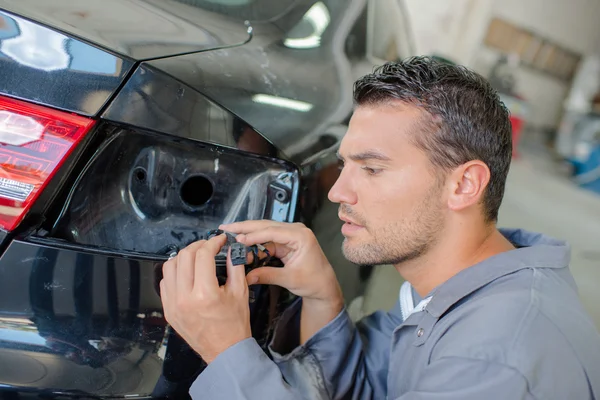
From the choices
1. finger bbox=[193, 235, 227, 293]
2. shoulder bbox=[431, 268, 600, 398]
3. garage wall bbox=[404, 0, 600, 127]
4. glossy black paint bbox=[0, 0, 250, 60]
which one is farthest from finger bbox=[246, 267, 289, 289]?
garage wall bbox=[404, 0, 600, 127]

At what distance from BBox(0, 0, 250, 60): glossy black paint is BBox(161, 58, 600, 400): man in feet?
1.32

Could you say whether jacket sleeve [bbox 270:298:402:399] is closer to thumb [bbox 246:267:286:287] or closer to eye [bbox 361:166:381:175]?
thumb [bbox 246:267:286:287]

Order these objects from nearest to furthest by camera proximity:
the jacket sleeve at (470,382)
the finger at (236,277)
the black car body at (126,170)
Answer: the jacket sleeve at (470,382) < the black car body at (126,170) < the finger at (236,277)

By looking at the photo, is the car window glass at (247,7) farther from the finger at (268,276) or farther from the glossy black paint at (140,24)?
the finger at (268,276)

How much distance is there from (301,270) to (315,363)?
279 mm

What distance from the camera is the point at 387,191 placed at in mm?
1101

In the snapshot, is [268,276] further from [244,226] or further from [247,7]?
[247,7]

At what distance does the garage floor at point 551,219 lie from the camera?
1.83m

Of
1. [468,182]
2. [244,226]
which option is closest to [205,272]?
[244,226]

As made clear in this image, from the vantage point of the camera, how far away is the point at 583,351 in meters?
0.87

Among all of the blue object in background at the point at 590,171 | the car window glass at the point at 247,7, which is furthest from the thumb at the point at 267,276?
the blue object in background at the point at 590,171

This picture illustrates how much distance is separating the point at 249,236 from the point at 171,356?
296 millimetres

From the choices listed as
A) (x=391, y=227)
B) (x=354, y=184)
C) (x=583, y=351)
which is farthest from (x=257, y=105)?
(x=583, y=351)

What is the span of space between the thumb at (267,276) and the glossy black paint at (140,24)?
510 millimetres
